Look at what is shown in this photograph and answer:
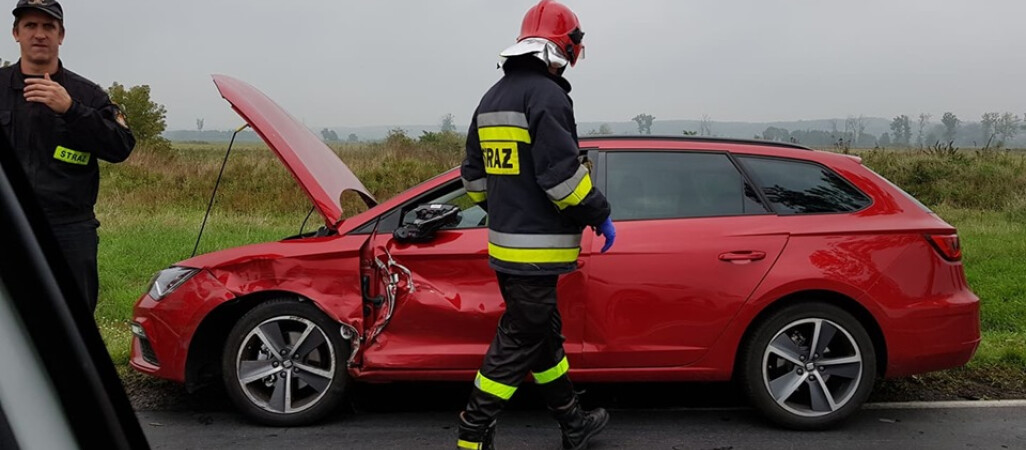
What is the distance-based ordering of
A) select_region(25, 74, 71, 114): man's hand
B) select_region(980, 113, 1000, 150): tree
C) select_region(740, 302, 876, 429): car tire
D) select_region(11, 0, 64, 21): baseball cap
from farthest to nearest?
select_region(980, 113, 1000, 150): tree
select_region(740, 302, 876, 429): car tire
select_region(11, 0, 64, 21): baseball cap
select_region(25, 74, 71, 114): man's hand

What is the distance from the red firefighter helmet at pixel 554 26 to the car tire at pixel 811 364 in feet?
5.55

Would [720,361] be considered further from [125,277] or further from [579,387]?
[125,277]

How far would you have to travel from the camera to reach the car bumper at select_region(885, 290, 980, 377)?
430 cm

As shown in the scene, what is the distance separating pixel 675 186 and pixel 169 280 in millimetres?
2636

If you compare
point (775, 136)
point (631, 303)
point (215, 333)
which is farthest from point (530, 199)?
point (775, 136)

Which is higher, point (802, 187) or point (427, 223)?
point (802, 187)

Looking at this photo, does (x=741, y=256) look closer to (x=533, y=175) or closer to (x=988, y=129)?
(x=533, y=175)

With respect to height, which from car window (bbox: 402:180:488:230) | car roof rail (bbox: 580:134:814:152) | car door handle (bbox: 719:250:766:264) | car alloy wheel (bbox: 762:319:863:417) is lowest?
car alloy wheel (bbox: 762:319:863:417)

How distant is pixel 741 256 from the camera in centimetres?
434

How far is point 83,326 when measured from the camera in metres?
1.02

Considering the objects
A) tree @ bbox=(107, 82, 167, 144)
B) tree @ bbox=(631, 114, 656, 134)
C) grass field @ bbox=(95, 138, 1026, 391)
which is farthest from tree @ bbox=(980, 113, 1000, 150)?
tree @ bbox=(107, 82, 167, 144)

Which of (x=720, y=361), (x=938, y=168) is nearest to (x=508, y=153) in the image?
(x=720, y=361)

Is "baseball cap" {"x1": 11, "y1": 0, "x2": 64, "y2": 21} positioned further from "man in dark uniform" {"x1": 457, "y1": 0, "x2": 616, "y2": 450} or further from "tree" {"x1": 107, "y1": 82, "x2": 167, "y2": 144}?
"tree" {"x1": 107, "y1": 82, "x2": 167, "y2": 144}

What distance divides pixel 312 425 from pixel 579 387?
154 centimetres
